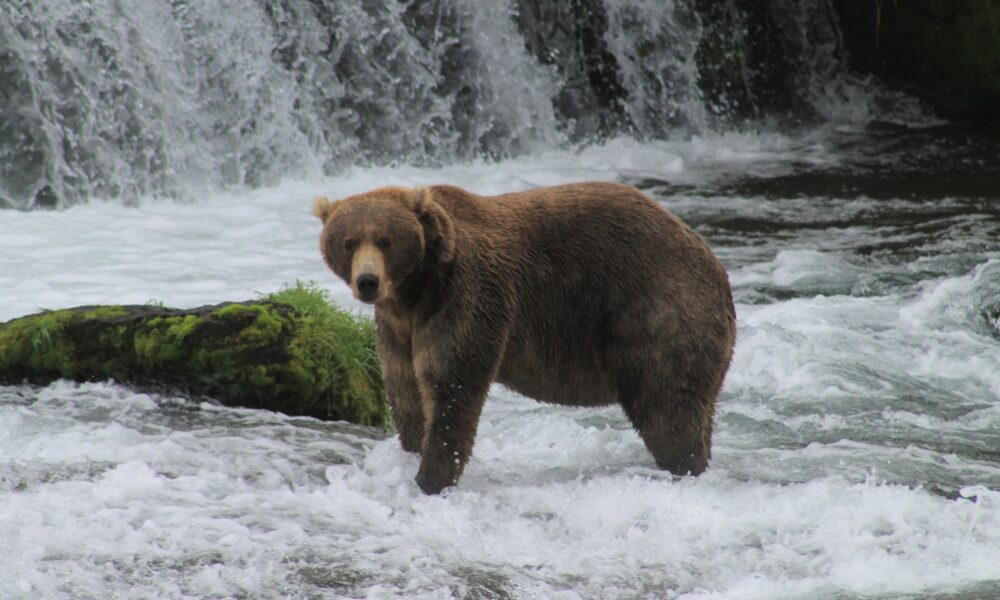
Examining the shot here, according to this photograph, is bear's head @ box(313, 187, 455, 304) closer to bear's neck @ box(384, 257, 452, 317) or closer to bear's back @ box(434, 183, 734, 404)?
bear's neck @ box(384, 257, 452, 317)

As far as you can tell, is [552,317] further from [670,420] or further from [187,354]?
[187,354]

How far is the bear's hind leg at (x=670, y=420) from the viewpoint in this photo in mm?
6418

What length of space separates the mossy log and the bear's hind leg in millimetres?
1921

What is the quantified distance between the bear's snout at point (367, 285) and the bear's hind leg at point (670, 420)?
1.46 meters

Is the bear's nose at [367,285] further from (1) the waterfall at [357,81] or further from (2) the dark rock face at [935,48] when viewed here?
(2) the dark rock face at [935,48]

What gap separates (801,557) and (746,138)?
46.6ft

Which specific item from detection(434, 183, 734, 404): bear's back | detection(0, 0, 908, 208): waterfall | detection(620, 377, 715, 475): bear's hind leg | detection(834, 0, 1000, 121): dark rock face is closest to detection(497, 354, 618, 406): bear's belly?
detection(434, 183, 734, 404): bear's back

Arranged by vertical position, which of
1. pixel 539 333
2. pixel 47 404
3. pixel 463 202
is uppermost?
pixel 463 202

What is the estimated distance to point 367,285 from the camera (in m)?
5.64

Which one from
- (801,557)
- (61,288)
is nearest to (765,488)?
(801,557)

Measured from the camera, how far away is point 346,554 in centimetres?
539

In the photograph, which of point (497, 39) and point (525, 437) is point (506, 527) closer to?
point (525, 437)

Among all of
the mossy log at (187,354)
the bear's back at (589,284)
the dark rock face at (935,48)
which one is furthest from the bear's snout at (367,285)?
the dark rock face at (935,48)

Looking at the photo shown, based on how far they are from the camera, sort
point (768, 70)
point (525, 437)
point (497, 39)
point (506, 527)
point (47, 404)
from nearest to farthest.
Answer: point (506, 527) < point (47, 404) < point (525, 437) < point (497, 39) < point (768, 70)
